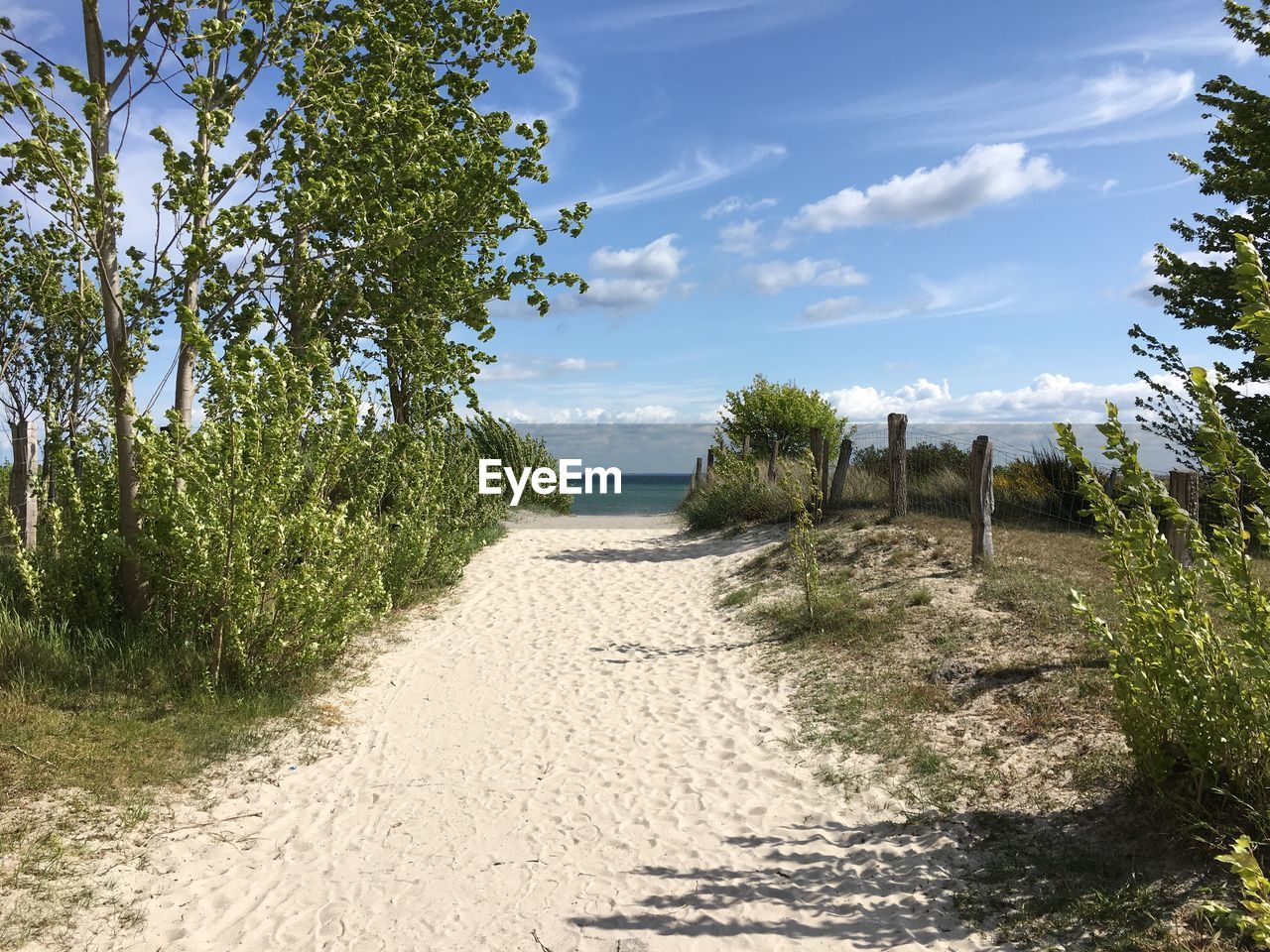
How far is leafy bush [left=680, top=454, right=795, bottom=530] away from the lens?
53.3 feet

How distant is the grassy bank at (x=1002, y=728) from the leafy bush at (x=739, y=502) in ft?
15.7

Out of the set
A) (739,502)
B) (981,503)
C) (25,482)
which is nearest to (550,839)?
(981,503)

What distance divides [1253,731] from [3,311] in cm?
1795

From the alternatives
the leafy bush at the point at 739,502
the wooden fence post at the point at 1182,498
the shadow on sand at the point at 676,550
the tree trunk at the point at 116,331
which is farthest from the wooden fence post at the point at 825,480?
the tree trunk at the point at 116,331

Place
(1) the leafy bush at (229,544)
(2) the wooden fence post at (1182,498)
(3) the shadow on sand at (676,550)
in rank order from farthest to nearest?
1. (3) the shadow on sand at (676,550)
2. (2) the wooden fence post at (1182,498)
3. (1) the leafy bush at (229,544)

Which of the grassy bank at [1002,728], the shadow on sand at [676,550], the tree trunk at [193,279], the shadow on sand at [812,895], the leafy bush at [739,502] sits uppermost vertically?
the tree trunk at [193,279]

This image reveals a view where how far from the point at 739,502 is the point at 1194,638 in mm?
13071

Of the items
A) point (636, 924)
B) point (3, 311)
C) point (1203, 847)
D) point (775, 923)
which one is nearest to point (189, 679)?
point (636, 924)

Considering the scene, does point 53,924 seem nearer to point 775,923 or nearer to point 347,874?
point 347,874

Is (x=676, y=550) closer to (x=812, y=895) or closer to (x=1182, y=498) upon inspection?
(x=1182, y=498)

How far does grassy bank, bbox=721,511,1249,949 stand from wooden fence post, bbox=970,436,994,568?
199 millimetres

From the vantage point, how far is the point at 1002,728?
598cm

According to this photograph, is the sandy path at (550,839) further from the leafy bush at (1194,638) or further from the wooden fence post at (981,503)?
the wooden fence post at (981,503)

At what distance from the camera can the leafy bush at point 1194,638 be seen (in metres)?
3.68
